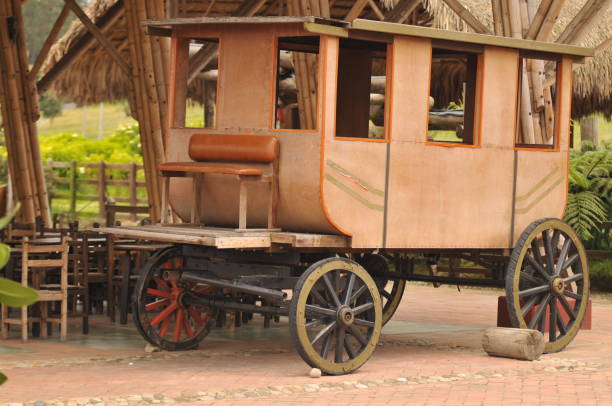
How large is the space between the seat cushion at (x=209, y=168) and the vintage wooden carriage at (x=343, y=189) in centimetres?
2

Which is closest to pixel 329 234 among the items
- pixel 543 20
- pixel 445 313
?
pixel 543 20

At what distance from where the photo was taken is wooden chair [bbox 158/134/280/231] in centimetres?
717

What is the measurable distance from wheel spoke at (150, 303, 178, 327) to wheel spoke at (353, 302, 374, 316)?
1.62 meters

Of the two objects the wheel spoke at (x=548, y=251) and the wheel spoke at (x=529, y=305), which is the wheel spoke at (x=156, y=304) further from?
the wheel spoke at (x=548, y=251)

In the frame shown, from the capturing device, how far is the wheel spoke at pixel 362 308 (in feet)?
23.6

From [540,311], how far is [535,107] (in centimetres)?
251

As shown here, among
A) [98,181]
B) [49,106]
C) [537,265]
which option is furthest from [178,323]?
[49,106]

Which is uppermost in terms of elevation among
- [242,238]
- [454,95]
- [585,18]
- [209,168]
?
[585,18]

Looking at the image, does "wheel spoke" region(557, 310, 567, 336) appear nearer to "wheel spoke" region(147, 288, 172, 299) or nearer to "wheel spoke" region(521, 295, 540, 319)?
"wheel spoke" region(521, 295, 540, 319)

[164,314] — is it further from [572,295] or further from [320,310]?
[572,295]

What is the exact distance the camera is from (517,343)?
774cm

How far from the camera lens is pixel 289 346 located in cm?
867

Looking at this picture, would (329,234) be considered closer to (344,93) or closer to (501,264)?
(344,93)

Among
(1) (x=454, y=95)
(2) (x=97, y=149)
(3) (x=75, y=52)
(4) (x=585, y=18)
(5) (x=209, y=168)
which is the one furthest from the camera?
(2) (x=97, y=149)
